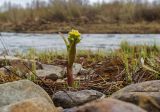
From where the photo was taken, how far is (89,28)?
19.7m

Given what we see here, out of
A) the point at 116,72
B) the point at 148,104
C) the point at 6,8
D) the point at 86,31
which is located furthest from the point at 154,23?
the point at 148,104

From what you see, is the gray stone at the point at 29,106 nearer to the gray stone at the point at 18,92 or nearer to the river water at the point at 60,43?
the gray stone at the point at 18,92

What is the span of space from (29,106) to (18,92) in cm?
33

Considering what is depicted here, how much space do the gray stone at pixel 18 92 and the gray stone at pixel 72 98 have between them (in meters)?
0.09

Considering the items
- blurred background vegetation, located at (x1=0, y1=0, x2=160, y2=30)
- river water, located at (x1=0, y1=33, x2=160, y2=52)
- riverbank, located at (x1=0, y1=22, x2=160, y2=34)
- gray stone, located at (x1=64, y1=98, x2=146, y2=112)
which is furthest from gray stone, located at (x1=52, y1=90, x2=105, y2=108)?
blurred background vegetation, located at (x1=0, y1=0, x2=160, y2=30)

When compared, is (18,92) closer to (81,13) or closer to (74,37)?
(74,37)

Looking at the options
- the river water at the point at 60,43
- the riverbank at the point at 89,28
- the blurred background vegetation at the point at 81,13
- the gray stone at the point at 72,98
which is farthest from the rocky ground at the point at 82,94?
the blurred background vegetation at the point at 81,13

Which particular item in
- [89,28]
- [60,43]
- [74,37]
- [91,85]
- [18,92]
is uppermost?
[74,37]

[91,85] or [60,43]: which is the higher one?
[91,85]

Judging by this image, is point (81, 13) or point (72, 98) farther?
point (81, 13)

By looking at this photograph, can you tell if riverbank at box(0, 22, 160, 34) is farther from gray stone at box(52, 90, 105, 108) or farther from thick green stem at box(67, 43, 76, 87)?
gray stone at box(52, 90, 105, 108)

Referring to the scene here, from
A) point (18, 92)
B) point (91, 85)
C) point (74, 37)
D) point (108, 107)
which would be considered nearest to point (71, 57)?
point (74, 37)

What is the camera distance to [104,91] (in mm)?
2637

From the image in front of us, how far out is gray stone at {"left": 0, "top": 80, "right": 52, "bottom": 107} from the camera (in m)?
2.14
